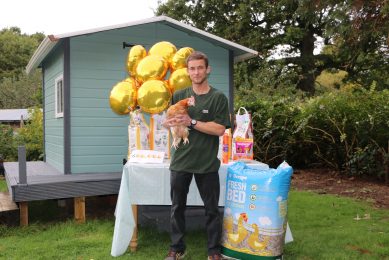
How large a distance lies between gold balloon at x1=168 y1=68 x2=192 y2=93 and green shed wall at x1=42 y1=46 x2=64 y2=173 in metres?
2.29

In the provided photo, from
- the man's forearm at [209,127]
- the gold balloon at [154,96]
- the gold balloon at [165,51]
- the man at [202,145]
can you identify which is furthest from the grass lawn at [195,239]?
the gold balloon at [165,51]

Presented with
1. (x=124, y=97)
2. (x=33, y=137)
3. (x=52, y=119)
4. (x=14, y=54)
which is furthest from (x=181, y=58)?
(x=14, y=54)

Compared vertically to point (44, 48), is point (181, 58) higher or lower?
lower

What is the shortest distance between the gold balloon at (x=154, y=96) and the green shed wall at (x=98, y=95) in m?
1.88

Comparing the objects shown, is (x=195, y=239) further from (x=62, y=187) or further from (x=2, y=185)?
(x=2, y=185)

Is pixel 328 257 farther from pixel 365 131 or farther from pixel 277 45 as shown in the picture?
pixel 277 45

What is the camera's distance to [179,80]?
16.4 feet

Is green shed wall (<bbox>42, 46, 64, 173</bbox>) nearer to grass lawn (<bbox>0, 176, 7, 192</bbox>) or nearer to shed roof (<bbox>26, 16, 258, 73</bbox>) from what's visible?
shed roof (<bbox>26, 16, 258, 73</bbox>)

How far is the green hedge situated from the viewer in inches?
334

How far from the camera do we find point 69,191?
5.45 m

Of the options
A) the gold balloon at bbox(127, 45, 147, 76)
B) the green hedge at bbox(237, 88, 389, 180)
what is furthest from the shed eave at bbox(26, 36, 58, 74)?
the green hedge at bbox(237, 88, 389, 180)

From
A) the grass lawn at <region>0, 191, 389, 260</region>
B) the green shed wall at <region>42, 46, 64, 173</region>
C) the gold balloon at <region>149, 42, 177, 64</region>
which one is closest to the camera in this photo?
the grass lawn at <region>0, 191, 389, 260</region>

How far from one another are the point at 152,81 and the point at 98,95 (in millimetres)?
1964

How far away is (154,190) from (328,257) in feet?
5.85
